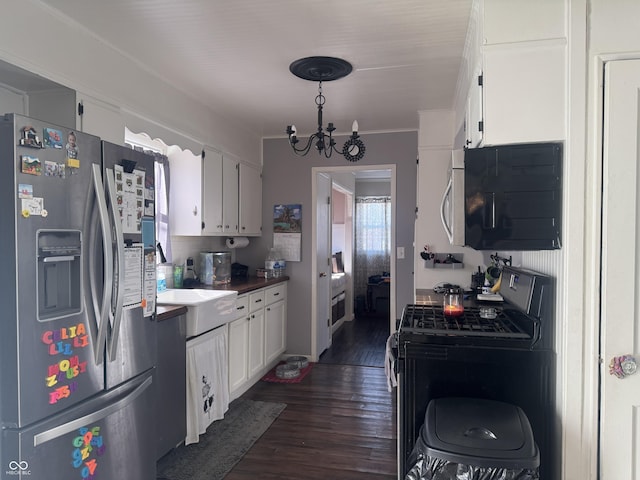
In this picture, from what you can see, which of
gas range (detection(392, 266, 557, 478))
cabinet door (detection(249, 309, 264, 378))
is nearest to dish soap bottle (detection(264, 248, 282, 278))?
cabinet door (detection(249, 309, 264, 378))

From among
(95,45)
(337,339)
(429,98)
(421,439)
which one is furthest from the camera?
(337,339)

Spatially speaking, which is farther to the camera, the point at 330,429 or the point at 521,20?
the point at 330,429

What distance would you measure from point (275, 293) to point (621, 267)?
330cm

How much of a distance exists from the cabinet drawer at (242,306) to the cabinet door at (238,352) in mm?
45

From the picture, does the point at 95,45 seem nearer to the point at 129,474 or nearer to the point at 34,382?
the point at 34,382

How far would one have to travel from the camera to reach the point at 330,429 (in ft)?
10.1

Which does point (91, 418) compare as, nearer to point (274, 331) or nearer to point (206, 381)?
point (206, 381)

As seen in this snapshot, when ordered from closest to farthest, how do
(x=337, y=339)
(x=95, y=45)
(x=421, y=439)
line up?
(x=421, y=439)
(x=95, y=45)
(x=337, y=339)

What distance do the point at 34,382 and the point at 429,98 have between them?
3.19 metres

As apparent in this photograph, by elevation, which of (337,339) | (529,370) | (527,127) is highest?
(527,127)

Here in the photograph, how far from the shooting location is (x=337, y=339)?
5.73 m

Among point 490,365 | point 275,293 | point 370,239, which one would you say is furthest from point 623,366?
point 370,239

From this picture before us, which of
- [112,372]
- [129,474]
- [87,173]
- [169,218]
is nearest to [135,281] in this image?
[112,372]

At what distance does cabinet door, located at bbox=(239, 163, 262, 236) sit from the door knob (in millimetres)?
3400
